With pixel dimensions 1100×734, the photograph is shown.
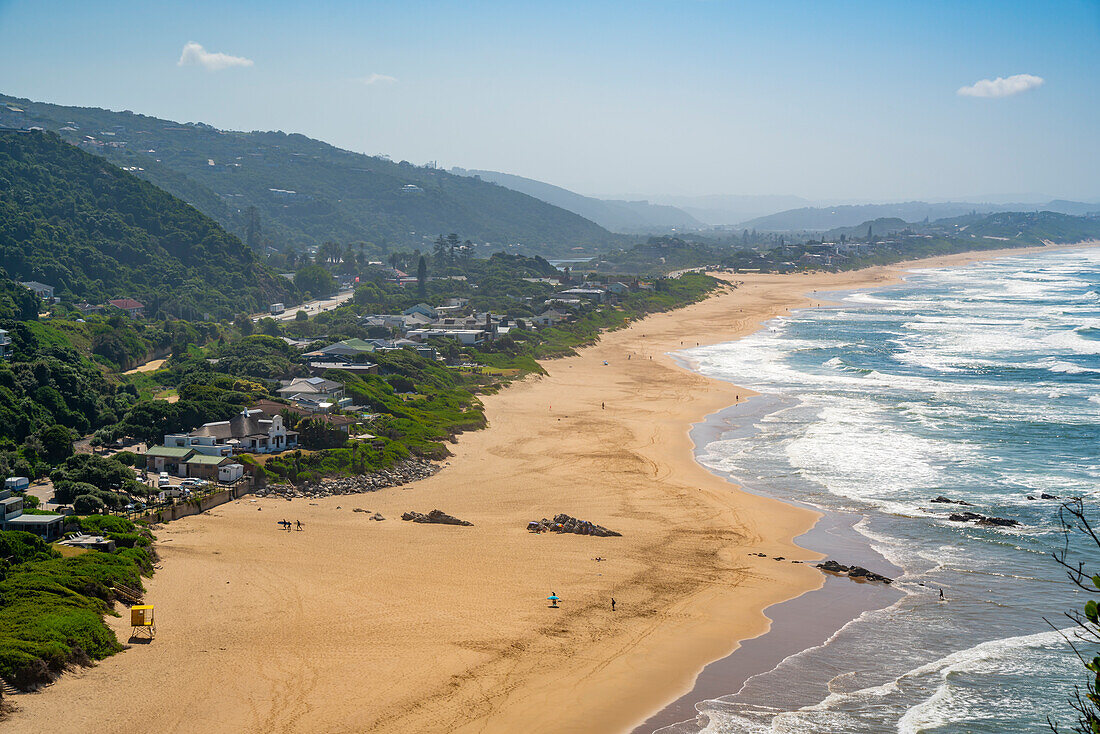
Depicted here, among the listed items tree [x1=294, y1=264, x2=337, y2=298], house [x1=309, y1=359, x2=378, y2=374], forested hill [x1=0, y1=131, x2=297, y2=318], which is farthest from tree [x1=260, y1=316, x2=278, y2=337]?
tree [x1=294, y1=264, x2=337, y2=298]

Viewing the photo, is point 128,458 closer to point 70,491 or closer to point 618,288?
point 70,491

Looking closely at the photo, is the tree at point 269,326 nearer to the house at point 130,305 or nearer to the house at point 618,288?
the house at point 130,305

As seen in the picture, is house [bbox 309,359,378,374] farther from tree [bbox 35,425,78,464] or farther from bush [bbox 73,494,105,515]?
bush [bbox 73,494,105,515]

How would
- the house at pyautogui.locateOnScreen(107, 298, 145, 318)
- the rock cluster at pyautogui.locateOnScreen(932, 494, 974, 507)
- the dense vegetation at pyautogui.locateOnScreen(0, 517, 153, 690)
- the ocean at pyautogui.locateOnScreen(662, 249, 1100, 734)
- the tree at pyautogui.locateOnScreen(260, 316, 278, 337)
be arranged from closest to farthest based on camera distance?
the dense vegetation at pyautogui.locateOnScreen(0, 517, 153, 690)
the ocean at pyautogui.locateOnScreen(662, 249, 1100, 734)
the rock cluster at pyautogui.locateOnScreen(932, 494, 974, 507)
the tree at pyautogui.locateOnScreen(260, 316, 278, 337)
the house at pyautogui.locateOnScreen(107, 298, 145, 318)

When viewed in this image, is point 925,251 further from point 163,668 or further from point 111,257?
point 163,668

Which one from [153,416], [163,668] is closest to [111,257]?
[153,416]

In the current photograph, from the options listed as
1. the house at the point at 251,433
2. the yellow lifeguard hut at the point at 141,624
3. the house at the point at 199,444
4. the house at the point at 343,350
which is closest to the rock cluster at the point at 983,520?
the yellow lifeguard hut at the point at 141,624

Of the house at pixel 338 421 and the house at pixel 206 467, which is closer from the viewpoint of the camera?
the house at pixel 206 467
